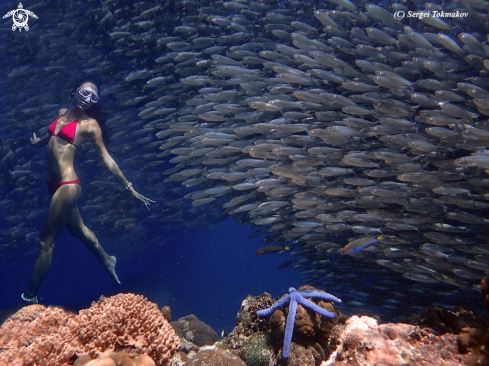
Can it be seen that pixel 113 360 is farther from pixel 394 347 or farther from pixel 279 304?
pixel 394 347

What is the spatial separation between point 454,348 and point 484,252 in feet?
16.1

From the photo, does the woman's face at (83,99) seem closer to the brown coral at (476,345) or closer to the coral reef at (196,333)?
the coral reef at (196,333)

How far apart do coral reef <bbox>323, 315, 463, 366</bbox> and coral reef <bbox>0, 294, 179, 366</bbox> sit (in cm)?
181

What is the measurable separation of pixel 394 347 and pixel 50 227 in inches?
210

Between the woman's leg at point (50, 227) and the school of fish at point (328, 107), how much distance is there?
352 cm

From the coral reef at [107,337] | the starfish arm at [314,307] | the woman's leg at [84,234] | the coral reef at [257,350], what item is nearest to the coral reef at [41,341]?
the coral reef at [107,337]

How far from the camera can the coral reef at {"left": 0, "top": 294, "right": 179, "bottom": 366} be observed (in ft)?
8.95

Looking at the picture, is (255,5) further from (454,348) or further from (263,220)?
(454,348)

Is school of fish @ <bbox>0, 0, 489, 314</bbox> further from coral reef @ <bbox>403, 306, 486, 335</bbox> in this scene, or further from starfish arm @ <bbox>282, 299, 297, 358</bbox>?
starfish arm @ <bbox>282, 299, 297, 358</bbox>

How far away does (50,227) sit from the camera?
195 inches

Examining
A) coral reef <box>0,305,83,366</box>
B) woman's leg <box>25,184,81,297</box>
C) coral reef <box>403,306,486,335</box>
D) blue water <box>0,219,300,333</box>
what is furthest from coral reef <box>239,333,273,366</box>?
blue water <box>0,219,300,333</box>

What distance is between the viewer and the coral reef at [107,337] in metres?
2.73

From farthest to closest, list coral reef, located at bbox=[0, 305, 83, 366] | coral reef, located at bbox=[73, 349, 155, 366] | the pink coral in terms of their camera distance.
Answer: the pink coral, coral reef, located at bbox=[0, 305, 83, 366], coral reef, located at bbox=[73, 349, 155, 366]

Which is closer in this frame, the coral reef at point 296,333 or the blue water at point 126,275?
the coral reef at point 296,333
